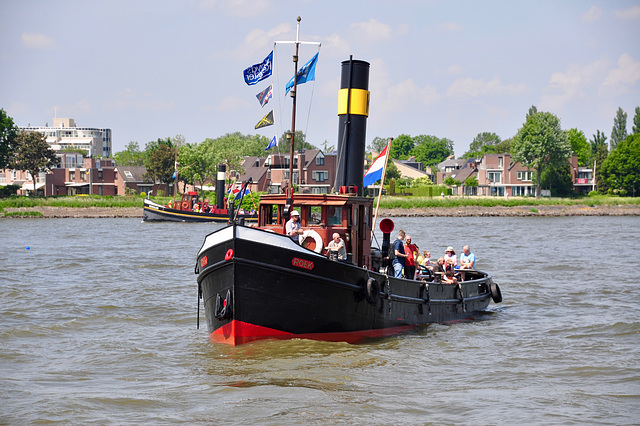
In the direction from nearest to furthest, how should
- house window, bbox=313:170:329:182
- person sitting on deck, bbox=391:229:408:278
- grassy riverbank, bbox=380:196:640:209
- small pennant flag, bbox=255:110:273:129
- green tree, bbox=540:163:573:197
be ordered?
person sitting on deck, bbox=391:229:408:278
small pennant flag, bbox=255:110:273:129
grassy riverbank, bbox=380:196:640:209
house window, bbox=313:170:329:182
green tree, bbox=540:163:573:197

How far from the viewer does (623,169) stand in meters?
98.9

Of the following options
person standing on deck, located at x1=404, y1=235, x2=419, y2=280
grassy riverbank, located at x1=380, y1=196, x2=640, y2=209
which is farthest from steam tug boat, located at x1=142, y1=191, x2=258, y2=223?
person standing on deck, located at x1=404, y1=235, x2=419, y2=280

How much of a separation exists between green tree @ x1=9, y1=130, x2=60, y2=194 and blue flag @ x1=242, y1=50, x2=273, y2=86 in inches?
3640

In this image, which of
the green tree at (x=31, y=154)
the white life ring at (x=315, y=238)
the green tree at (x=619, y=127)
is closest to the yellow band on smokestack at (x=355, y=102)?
the white life ring at (x=315, y=238)

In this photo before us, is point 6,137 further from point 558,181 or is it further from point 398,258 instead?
point 398,258

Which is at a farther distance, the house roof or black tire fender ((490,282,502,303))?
the house roof

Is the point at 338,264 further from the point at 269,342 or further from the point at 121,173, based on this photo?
the point at 121,173

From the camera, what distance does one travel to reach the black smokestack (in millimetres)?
18672

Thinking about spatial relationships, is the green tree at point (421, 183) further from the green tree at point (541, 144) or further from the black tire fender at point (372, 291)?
the black tire fender at point (372, 291)

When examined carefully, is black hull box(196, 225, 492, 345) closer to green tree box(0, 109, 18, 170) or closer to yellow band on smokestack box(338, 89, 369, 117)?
yellow band on smokestack box(338, 89, 369, 117)

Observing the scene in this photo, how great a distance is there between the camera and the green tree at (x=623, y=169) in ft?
322

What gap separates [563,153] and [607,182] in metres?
8.11

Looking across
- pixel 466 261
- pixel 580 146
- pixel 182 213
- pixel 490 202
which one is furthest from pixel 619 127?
pixel 466 261

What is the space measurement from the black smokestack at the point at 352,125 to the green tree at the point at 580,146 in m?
108
